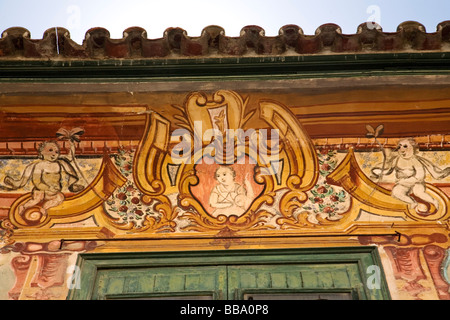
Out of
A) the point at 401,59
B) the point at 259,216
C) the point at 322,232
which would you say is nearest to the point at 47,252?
the point at 259,216

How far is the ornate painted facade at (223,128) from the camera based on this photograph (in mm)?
4473

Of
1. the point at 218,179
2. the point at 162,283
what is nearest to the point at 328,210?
the point at 218,179

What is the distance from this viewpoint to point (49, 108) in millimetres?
4676

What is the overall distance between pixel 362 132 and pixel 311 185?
561 millimetres

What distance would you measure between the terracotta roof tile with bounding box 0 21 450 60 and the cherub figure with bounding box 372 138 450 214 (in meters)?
0.72

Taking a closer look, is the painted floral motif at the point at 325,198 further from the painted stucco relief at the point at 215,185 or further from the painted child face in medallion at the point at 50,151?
the painted child face in medallion at the point at 50,151

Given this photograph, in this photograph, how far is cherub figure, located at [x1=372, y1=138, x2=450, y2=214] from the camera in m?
4.46

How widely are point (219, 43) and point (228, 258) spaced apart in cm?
153

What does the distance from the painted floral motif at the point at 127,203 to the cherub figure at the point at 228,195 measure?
446 mm

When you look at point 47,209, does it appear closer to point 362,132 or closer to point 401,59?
point 362,132

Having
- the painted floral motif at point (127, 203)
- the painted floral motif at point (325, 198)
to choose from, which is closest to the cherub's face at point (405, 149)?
the painted floral motif at point (325, 198)

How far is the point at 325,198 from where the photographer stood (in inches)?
176

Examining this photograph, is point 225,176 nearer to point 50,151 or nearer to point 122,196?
point 122,196

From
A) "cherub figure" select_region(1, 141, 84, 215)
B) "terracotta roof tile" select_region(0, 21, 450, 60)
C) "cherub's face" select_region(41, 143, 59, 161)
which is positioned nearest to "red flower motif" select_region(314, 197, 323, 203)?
"terracotta roof tile" select_region(0, 21, 450, 60)
